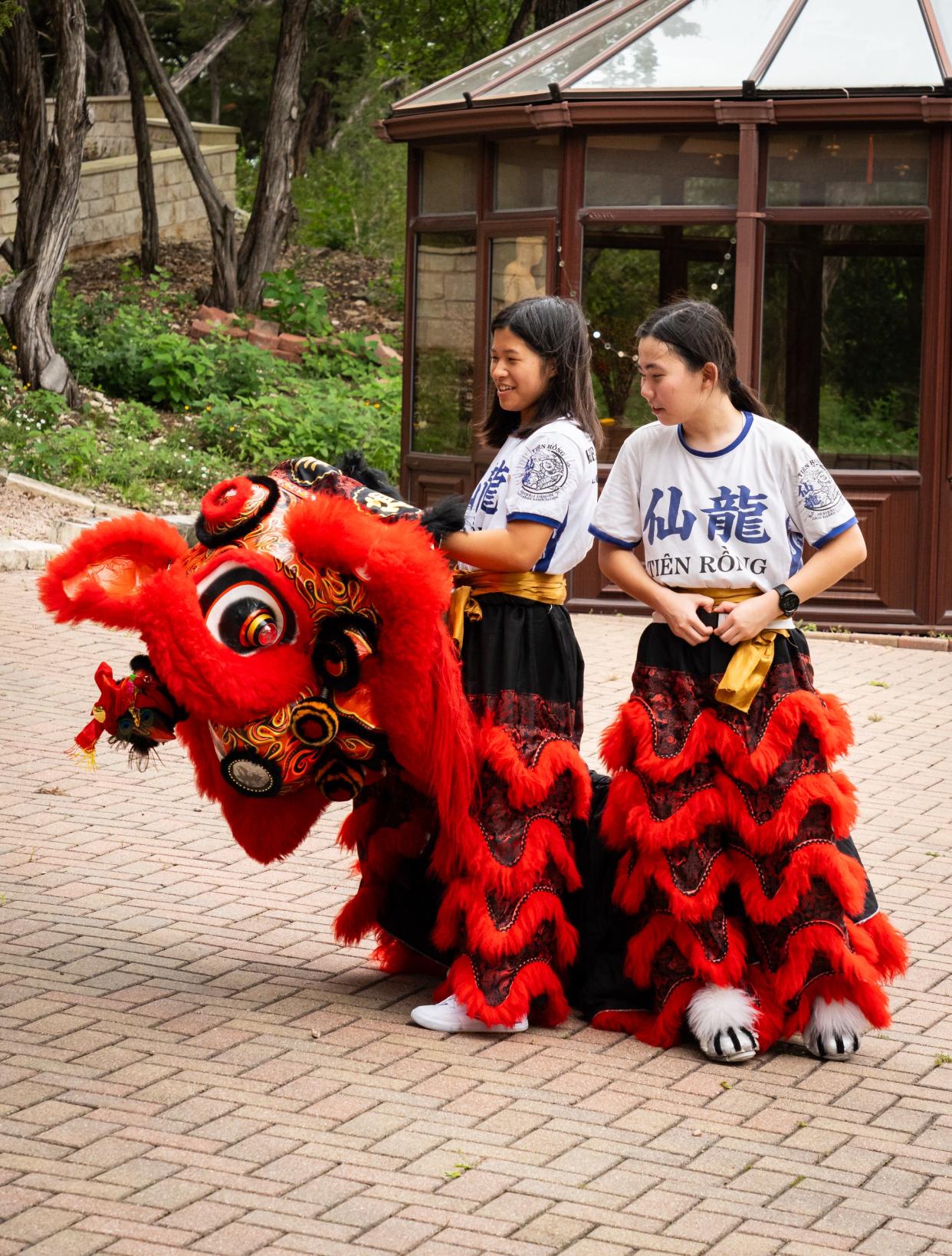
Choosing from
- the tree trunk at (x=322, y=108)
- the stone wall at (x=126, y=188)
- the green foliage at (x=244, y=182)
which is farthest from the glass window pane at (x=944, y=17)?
the tree trunk at (x=322, y=108)

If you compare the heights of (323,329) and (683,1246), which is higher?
(323,329)

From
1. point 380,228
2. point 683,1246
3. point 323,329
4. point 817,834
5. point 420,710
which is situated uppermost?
point 380,228

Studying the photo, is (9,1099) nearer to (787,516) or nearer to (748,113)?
(787,516)

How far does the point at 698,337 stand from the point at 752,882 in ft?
4.64

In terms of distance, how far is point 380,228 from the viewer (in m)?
26.5

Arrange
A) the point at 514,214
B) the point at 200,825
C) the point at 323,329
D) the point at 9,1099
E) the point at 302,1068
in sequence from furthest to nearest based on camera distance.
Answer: the point at 323,329 → the point at 514,214 → the point at 200,825 → the point at 302,1068 → the point at 9,1099

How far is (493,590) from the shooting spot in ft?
15.3

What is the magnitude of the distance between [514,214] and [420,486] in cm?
214

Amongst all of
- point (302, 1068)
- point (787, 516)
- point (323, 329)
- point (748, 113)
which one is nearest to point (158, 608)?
point (302, 1068)

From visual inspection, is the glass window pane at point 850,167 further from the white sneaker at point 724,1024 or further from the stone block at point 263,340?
the stone block at point 263,340

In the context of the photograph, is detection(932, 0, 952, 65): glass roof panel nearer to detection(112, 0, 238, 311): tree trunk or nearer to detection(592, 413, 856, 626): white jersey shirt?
detection(592, 413, 856, 626): white jersey shirt

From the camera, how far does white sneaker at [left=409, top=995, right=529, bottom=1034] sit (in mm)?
4621

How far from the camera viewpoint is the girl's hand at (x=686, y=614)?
4453mm

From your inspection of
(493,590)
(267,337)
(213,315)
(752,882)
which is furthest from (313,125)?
(752,882)
